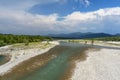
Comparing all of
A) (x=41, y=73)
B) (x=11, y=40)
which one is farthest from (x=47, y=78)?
(x=11, y=40)

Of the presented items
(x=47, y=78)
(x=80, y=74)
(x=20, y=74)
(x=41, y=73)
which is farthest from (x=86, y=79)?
(x=20, y=74)

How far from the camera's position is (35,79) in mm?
34688

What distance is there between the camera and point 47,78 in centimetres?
3509

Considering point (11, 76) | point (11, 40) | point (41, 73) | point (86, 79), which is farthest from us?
point (11, 40)

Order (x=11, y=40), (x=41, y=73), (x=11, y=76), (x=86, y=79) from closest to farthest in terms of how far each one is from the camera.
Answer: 1. (x=86, y=79)
2. (x=11, y=76)
3. (x=41, y=73)
4. (x=11, y=40)

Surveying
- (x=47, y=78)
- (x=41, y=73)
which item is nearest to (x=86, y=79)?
(x=47, y=78)

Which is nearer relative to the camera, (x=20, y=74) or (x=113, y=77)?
(x=113, y=77)

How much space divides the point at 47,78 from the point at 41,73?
14.8 feet

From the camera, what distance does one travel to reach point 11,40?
422 ft

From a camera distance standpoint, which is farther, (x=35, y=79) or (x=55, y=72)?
(x=55, y=72)

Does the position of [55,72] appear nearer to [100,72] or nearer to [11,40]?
[100,72]

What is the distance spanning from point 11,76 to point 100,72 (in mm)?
16569

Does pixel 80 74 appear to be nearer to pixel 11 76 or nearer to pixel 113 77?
pixel 113 77

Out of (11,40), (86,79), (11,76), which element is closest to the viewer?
(86,79)
